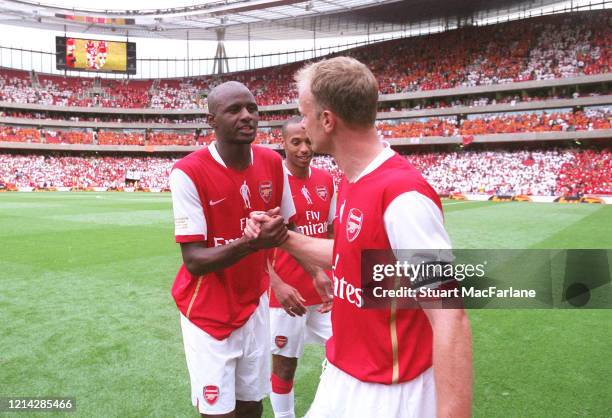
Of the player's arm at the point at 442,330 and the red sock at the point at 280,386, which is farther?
the red sock at the point at 280,386

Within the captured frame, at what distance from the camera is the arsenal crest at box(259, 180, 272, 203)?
341 centimetres

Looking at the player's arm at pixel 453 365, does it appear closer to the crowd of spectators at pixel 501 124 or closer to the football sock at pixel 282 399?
the football sock at pixel 282 399

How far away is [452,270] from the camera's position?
5.74 ft

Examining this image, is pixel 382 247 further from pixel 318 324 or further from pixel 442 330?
pixel 318 324

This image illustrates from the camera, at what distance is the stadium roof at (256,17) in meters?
46.2

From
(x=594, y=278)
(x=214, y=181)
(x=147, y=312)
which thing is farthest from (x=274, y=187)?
(x=594, y=278)

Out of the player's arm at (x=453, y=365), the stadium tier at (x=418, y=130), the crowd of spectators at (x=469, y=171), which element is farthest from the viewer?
the stadium tier at (x=418, y=130)

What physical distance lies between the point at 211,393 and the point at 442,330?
1.90 meters

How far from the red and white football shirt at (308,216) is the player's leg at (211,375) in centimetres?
134

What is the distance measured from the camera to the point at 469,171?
41656 millimetres

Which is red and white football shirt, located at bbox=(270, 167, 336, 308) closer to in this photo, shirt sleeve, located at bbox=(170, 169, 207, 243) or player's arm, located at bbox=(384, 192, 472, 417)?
shirt sleeve, located at bbox=(170, 169, 207, 243)

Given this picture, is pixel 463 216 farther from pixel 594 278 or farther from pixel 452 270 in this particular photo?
pixel 452 270

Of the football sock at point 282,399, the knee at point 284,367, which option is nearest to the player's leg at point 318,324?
the knee at point 284,367

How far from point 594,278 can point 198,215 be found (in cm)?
923
